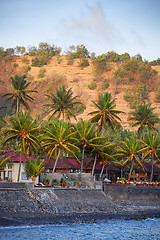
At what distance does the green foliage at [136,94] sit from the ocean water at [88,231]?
120983 millimetres

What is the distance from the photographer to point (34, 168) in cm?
5619

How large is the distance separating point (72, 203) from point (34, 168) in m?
9.94

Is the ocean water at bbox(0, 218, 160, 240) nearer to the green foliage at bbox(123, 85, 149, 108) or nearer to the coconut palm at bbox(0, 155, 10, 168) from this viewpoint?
the coconut palm at bbox(0, 155, 10, 168)

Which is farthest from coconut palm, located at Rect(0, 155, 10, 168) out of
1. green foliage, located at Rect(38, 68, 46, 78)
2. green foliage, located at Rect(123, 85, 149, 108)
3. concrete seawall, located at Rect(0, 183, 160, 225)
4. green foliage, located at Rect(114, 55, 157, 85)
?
green foliage, located at Rect(38, 68, 46, 78)

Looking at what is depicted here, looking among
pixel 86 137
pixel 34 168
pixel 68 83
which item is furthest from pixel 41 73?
pixel 34 168

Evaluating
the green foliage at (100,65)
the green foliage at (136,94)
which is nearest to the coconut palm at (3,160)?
the green foliage at (136,94)

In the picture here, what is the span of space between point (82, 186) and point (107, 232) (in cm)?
1830

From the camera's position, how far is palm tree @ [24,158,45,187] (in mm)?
56166

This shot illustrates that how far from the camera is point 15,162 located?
60.6 meters

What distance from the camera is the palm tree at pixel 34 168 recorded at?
56.2 metres

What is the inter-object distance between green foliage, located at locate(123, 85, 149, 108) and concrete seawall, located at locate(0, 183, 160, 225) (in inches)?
4166

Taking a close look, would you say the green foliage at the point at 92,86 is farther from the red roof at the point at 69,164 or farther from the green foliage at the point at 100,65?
the red roof at the point at 69,164

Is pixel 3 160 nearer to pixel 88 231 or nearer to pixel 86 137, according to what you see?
pixel 86 137

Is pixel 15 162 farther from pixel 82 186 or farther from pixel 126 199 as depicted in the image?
pixel 126 199
